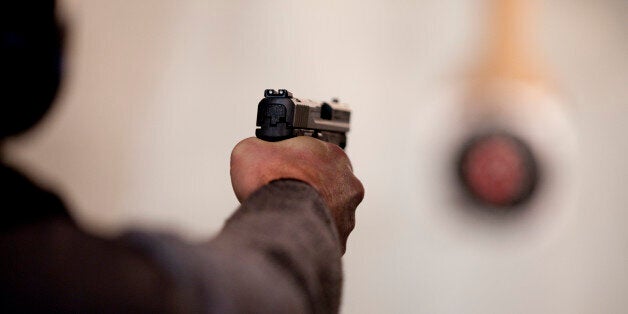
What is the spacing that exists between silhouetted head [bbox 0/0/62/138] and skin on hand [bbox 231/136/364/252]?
297mm

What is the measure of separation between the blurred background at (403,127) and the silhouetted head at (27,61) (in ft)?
3.49

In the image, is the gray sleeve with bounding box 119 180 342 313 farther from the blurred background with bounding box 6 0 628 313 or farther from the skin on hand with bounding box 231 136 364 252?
the blurred background with bounding box 6 0 628 313

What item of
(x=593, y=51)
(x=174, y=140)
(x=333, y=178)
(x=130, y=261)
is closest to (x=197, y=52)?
(x=174, y=140)

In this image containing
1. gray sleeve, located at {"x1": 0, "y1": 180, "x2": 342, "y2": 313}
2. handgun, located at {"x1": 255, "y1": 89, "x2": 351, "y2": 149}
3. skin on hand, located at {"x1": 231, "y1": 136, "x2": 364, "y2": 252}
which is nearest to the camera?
gray sleeve, located at {"x1": 0, "y1": 180, "x2": 342, "y2": 313}

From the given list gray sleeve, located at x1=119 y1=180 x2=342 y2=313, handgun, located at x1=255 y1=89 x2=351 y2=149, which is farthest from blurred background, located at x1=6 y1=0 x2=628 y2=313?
gray sleeve, located at x1=119 y1=180 x2=342 y2=313

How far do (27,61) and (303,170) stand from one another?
36 centimetres

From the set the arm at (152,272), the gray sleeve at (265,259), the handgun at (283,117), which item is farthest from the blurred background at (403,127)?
the arm at (152,272)

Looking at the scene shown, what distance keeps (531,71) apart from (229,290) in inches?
55.6

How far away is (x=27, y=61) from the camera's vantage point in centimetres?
32

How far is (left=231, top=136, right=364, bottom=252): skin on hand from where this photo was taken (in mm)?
629

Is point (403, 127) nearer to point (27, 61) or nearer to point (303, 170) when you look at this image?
point (303, 170)

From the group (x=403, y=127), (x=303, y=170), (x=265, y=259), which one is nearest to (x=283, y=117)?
(x=303, y=170)

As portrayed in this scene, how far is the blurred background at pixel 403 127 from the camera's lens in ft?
4.55

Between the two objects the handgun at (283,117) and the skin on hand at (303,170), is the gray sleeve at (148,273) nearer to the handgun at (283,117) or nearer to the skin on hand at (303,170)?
the skin on hand at (303,170)
